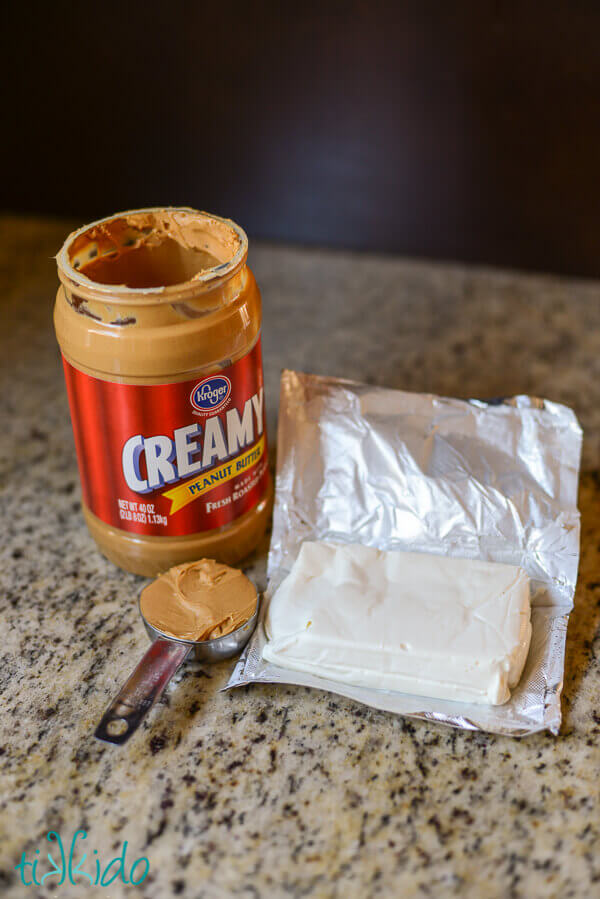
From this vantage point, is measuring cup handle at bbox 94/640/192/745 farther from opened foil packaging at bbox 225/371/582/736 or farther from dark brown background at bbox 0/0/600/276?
dark brown background at bbox 0/0/600/276

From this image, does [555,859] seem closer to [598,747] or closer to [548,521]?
[598,747]

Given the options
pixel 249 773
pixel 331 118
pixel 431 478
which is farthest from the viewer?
pixel 331 118

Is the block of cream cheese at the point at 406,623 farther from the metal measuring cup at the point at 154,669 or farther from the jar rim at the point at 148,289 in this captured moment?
the jar rim at the point at 148,289

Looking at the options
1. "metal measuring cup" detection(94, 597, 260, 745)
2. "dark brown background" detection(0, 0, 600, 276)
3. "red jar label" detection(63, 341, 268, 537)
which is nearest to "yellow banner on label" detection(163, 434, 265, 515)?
"red jar label" detection(63, 341, 268, 537)

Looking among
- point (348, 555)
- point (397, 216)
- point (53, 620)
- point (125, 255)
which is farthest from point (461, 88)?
point (53, 620)

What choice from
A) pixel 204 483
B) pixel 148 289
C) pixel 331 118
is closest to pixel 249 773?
pixel 204 483

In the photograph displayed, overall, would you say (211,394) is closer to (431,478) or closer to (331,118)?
(431,478)

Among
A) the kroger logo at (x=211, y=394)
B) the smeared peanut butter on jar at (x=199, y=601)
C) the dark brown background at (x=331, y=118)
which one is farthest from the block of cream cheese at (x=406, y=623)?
the dark brown background at (x=331, y=118)
